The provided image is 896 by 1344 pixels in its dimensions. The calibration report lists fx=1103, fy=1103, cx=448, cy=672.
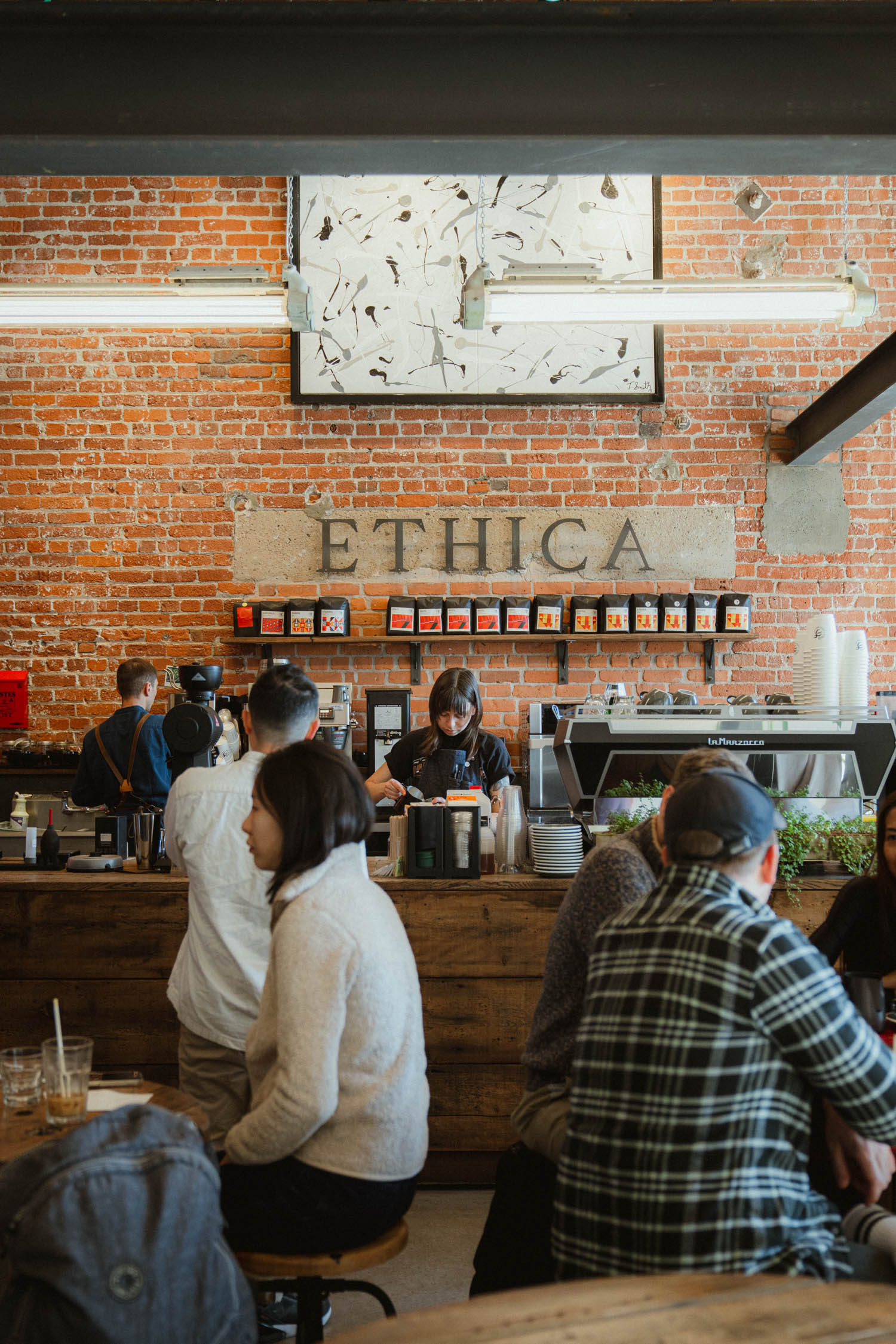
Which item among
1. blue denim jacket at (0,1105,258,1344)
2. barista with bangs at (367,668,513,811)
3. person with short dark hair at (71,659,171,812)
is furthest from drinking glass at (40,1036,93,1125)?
person with short dark hair at (71,659,171,812)

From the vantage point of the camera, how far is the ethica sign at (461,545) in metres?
6.06

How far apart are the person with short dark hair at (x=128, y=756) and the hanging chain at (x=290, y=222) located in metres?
2.48

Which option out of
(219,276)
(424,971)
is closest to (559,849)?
(424,971)

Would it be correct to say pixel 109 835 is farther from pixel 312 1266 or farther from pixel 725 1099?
pixel 725 1099

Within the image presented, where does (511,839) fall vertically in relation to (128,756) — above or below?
below

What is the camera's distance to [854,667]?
153 inches

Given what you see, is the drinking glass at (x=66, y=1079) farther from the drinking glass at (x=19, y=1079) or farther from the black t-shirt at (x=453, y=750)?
the black t-shirt at (x=453, y=750)

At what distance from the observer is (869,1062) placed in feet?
4.80

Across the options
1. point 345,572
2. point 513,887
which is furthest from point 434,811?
point 345,572

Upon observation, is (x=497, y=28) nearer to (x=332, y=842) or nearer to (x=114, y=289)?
(x=114, y=289)

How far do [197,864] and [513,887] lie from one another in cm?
111

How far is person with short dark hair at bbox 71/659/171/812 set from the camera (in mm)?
4992

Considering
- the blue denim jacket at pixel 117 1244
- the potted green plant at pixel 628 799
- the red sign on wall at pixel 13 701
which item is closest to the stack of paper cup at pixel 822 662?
the potted green plant at pixel 628 799

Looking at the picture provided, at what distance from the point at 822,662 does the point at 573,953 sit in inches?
80.6
